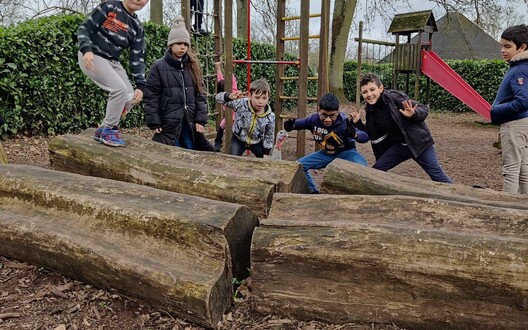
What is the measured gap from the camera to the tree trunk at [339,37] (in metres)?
17.4

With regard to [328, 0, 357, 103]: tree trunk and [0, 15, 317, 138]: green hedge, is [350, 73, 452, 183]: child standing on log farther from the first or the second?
[328, 0, 357, 103]: tree trunk

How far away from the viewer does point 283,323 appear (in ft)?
8.39

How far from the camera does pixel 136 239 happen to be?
9.52 feet

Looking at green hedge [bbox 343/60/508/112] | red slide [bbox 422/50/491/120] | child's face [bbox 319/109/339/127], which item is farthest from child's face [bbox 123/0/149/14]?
green hedge [bbox 343/60/508/112]

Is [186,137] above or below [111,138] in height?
below

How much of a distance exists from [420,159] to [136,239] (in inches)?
118

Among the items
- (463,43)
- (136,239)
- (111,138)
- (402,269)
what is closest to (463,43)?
(463,43)

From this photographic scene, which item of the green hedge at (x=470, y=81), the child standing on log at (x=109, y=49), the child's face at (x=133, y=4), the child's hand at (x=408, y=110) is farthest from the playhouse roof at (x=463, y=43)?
the child standing on log at (x=109, y=49)

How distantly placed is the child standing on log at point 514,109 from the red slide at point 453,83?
5.92 m

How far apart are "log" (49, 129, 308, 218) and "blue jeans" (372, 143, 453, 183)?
45.6 inches

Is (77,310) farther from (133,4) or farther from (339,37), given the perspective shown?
(339,37)

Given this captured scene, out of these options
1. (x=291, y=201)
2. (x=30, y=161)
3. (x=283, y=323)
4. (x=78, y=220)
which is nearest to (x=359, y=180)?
(x=291, y=201)

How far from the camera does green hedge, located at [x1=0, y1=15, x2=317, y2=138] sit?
7457 mm

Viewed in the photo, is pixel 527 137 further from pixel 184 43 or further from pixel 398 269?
pixel 184 43
